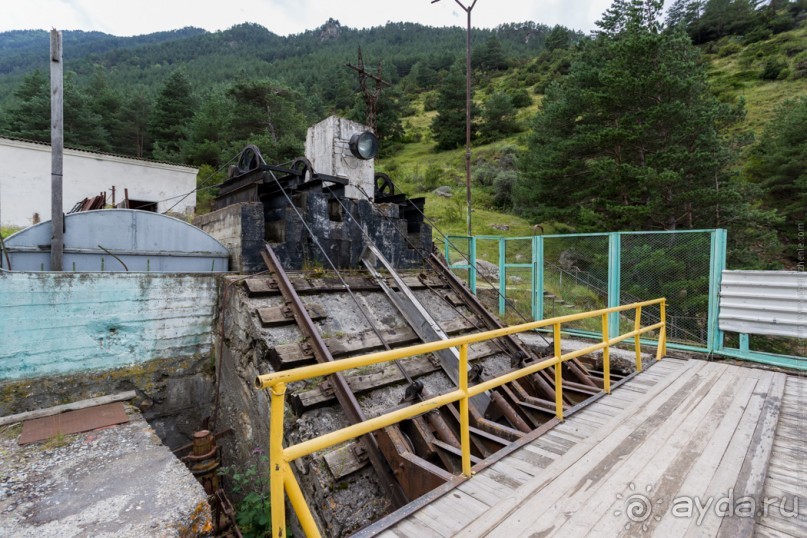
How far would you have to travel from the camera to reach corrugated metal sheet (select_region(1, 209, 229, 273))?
5.34 meters

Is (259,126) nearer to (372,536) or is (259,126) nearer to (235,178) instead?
(235,178)

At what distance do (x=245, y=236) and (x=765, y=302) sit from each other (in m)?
8.76

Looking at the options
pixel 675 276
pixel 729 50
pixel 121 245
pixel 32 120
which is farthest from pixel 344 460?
pixel 729 50

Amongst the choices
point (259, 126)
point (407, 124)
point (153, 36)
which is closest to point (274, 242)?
point (259, 126)

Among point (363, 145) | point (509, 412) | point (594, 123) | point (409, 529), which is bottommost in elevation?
point (509, 412)

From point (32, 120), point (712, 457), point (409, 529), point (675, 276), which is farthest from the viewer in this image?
point (32, 120)

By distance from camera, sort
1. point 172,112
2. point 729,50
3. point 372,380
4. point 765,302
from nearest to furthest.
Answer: point 372,380
point 765,302
point 172,112
point 729,50

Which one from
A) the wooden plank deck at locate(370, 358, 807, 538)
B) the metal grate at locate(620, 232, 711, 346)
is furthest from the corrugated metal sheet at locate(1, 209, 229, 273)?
the metal grate at locate(620, 232, 711, 346)

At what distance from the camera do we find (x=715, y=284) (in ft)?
21.0

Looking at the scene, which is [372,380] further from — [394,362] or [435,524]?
[435,524]

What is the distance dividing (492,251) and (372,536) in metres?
15.2

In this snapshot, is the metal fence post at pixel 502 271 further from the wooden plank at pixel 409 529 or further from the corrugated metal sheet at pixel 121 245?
the wooden plank at pixel 409 529

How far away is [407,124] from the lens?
50969mm

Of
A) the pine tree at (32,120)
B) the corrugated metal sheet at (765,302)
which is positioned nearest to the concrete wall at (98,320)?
the corrugated metal sheet at (765,302)
